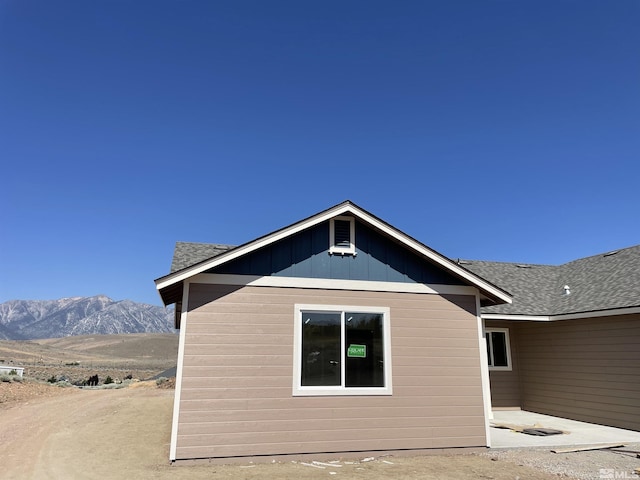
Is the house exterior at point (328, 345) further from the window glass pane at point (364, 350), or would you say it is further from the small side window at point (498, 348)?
the small side window at point (498, 348)

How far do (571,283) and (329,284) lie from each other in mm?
10755

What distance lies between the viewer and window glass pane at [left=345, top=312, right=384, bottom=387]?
8.50 metres

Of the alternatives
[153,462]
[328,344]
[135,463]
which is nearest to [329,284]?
[328,344]

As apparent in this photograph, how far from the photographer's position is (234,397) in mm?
7852

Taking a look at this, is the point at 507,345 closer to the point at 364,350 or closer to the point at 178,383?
the point at 364,350

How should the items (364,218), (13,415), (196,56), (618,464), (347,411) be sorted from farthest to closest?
1. (13,415)
2. (196,56)
3. (364,218)
4. (347,411)
5. (618,464)

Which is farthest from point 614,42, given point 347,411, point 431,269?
point 347,411

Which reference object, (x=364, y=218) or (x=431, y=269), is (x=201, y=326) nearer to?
(x=364, y=218)

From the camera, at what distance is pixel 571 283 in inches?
592

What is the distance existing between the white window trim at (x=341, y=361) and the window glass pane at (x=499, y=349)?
7331mm

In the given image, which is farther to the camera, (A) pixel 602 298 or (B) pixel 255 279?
(A) pixel 602 298

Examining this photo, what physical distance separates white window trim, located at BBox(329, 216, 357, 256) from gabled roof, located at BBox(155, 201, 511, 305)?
0.23 m

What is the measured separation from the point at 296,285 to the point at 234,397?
240 cm

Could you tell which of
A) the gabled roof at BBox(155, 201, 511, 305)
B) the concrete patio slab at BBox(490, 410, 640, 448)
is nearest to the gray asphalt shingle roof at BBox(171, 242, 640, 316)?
the gabled roof at BBox(155, 201, 511, 305)
